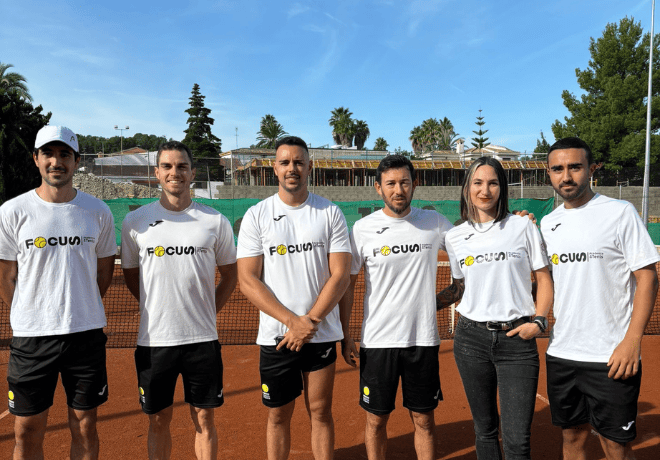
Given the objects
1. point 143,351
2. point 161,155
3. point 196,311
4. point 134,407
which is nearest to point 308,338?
point 196,311

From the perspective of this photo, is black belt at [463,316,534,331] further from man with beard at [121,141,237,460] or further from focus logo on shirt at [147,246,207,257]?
focus logo on shirt at [147,246,207,257]

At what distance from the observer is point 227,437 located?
4250 millimetres

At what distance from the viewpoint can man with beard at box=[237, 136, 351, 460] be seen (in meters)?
3.13

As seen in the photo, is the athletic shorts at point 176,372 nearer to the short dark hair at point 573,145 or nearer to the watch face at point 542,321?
the watch face at point 542,321

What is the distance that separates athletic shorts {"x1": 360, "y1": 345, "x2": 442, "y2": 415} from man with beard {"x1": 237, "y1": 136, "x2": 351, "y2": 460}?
30 cm

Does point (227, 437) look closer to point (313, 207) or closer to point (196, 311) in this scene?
point (196, 311)

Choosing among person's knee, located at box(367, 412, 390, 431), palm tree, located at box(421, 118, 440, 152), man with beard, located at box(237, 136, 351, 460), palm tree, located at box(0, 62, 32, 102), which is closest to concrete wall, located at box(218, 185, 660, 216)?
palm tree, located at box(0, 62, 32, 102)

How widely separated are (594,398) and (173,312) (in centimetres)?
274

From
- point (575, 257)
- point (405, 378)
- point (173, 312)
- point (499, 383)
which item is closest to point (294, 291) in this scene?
point (173, 312)

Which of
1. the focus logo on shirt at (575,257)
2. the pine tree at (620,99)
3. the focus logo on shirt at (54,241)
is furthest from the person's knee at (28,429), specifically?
the pine tree at (620,99)

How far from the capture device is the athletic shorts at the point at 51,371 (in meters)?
3.04

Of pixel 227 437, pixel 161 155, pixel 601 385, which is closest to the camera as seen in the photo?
pixel 601 385

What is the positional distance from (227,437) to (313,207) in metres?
2.43

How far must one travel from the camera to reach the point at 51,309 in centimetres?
304
